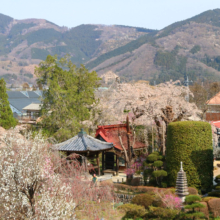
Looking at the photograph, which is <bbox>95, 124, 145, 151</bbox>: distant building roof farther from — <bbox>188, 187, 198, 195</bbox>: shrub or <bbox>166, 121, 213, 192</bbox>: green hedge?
<bbox>188, 187, 198, 195</bbox>: shrub

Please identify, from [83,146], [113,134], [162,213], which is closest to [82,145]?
[83,146]

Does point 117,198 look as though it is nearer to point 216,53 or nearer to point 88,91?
point 88,91

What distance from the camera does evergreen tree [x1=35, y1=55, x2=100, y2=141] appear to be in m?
24.9

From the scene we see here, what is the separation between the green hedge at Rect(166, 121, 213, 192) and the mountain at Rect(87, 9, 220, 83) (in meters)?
79.5

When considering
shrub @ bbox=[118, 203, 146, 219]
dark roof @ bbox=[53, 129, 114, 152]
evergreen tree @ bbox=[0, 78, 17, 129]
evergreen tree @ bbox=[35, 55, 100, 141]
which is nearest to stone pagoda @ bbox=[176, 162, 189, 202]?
shrub @ bbox=[118, 203, 146, 219]

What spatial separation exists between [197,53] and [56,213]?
398 ft

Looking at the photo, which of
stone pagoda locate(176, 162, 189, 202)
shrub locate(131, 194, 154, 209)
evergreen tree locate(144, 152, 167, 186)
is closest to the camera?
stone pagoda locate(176, 162, 189, 202)

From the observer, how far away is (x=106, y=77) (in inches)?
1671

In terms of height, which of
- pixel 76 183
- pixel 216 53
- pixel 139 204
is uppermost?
pixel 216 53

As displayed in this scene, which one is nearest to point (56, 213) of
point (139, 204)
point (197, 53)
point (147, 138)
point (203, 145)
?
point (139, 204)

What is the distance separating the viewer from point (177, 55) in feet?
392

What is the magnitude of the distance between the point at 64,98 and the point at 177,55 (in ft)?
326

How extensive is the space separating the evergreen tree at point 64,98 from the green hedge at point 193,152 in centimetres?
978

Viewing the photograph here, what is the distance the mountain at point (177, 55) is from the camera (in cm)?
10456
